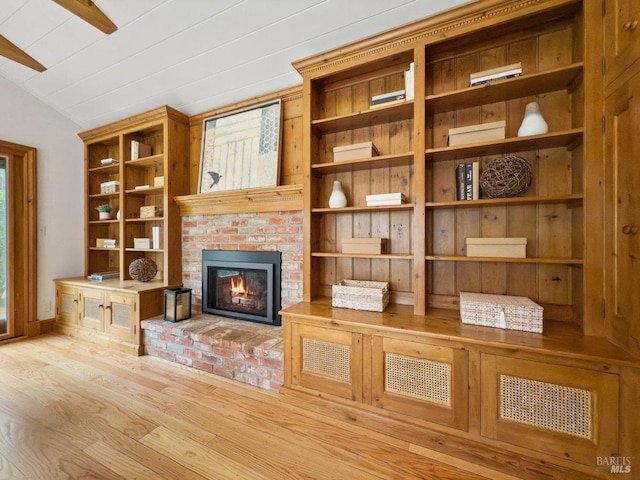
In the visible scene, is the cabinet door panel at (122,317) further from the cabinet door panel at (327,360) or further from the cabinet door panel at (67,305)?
the cabinet door panel at (327,360)

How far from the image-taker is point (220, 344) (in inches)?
83.0

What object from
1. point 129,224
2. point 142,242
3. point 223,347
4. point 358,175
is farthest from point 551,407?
point 129,224

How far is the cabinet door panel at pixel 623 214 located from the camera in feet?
3.77

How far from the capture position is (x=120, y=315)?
2662mm

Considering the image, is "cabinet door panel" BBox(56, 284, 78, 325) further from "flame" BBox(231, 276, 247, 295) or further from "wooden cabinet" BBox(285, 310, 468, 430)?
"wooden cabinet" BBox(285, 310, 468, 430)

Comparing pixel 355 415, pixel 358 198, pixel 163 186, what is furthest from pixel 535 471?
pixel 163 186

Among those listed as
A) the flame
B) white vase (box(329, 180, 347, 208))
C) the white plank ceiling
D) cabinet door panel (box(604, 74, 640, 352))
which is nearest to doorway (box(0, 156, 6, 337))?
the white plank ceiling

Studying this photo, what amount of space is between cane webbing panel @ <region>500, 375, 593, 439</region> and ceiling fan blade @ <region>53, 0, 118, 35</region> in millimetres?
3488

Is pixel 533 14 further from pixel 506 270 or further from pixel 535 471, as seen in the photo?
pixel 535 471

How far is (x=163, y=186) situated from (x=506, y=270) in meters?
3.16

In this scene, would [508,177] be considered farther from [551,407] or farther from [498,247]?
[551,407]

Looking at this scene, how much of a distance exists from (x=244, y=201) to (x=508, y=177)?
2.07m

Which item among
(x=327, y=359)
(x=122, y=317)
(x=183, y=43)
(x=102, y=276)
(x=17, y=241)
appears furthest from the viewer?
(x=102, y=276)

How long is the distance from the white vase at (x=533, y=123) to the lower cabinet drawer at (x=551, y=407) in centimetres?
123
